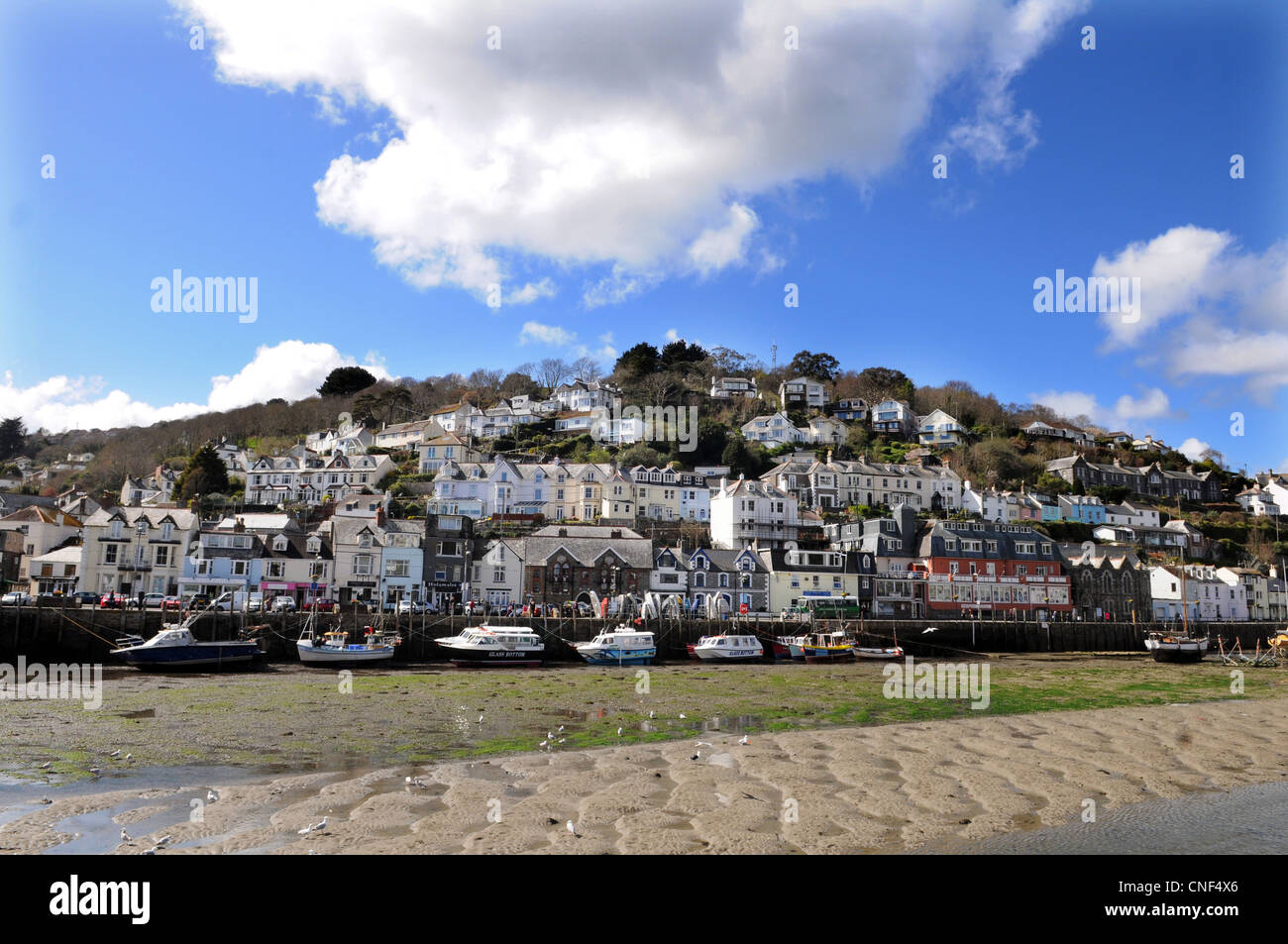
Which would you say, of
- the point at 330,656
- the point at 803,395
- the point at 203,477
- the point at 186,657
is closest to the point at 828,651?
the point at 330,656

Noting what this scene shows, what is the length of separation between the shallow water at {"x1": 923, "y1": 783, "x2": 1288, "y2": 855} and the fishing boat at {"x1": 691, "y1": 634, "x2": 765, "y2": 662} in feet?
107

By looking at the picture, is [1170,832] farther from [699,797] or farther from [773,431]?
[773,431]

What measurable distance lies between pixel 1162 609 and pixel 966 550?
22956 millimetres

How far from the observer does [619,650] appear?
44500 millimetres

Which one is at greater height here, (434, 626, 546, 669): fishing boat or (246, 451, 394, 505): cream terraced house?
(246, 451, 394, 505): cream terraced house

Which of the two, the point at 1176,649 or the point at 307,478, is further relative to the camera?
the point at 307,478

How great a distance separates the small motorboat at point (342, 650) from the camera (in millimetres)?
40000

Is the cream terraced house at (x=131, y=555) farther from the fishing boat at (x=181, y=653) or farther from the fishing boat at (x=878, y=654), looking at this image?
the fishing boat at (x=878, y=654)

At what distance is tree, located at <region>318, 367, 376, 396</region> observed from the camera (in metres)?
142

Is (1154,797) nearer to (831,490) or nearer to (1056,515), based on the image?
(831,490)

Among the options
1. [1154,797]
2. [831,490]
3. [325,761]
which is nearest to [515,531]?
[831,490]

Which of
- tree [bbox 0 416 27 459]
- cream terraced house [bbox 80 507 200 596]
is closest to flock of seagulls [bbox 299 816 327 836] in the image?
cream terraced house [bbox 80 507 200 596]

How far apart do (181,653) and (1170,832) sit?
38.2 meters

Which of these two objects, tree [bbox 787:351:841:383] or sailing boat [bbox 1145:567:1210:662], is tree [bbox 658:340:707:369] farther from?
sailing boat [bbox 1145:567:1210:662]
